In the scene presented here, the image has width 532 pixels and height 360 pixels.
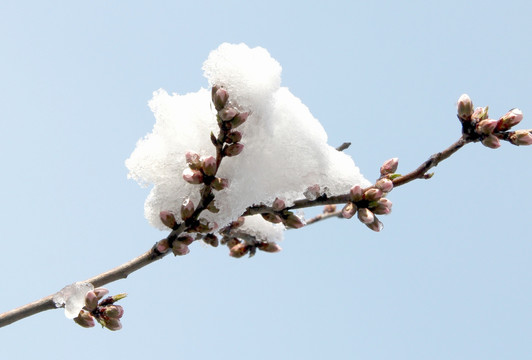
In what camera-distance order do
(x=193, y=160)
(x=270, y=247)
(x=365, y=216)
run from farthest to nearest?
(x=270, y=247) → (x=365, y=216) → (x=193, y=160)

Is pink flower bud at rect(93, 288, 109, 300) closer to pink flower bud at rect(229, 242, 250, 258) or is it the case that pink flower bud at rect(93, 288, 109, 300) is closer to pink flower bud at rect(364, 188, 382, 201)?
pink flower bud at rect(229, 242, 250, 258)

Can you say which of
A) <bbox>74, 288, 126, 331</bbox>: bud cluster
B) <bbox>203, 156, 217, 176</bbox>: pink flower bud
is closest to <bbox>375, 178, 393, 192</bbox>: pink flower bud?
Answer: <bbox>203, 156, 217, 176</bbox>: pink flower bud

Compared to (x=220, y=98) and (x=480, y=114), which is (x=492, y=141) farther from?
(x=220, y=98)

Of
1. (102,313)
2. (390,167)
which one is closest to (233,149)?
(390,167)

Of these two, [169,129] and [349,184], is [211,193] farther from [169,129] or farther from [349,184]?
[349,184]

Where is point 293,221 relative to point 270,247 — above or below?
below

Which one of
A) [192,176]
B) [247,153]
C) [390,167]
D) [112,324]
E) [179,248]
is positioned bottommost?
[112,324]

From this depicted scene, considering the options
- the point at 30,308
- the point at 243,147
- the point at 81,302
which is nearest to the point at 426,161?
the point at 243,147

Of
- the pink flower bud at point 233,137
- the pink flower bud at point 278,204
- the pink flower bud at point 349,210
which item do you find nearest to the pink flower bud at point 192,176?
the pink flower bud at point 233,137
